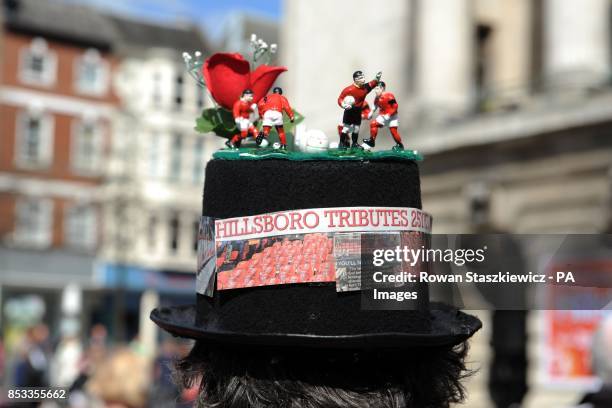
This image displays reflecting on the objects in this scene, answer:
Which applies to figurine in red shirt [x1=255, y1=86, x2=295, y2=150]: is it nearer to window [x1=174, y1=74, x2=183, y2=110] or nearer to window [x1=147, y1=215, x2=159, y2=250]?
window [x1=147, y1=215, x2=159, y2=250]

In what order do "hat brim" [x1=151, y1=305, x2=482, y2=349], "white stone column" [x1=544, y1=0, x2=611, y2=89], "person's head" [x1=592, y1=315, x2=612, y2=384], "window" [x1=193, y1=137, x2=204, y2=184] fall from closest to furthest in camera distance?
"hat brim" [x1=151, y1=305, x2=482, y2=349]
"person's head" [x1=592, y1=315, x2=612, y2=384]
"white stone column" [x1=544, y1=0, x2=611, y2=89]
"window" [x1=193, y1=137, x2=204, y2=184]

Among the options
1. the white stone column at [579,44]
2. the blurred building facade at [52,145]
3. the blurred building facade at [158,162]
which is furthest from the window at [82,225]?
the white stone column at [579,44]

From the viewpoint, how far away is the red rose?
2.41 metres

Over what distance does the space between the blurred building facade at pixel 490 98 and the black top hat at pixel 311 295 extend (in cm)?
1073

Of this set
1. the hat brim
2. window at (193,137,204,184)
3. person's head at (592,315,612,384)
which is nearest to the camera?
the hat brim

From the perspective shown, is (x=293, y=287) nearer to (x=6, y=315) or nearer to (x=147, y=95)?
(x=6, y=315)

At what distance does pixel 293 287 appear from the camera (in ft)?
6.48

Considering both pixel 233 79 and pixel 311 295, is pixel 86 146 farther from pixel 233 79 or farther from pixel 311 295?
pixel 311 295

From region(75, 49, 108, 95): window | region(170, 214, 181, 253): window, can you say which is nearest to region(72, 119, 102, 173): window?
region(75, 49, 108, 95): window

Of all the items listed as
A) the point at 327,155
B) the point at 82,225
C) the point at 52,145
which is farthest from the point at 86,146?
→ the point at 327,155

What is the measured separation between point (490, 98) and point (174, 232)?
29.0 metres

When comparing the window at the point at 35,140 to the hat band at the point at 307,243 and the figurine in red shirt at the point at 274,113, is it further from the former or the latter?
the hat band at the point at 307,243

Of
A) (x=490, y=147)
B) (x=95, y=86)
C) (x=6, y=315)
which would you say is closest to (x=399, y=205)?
(x=490, y=147)

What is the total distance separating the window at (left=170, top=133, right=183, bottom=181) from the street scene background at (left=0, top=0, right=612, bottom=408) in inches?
2.9
